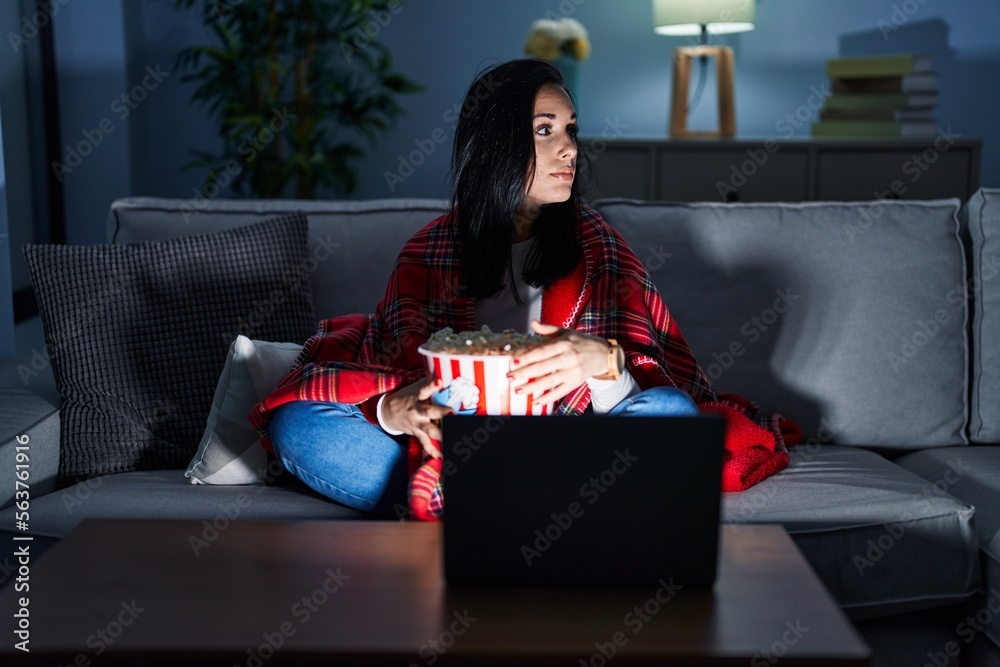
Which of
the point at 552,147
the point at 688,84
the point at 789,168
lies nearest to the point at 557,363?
the point at 552,147

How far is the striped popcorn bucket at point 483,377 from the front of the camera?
1100 mm

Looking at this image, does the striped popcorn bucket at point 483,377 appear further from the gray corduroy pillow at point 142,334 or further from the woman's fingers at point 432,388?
the gray corduroy pillow at point 142,334

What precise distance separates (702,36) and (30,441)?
111 inches

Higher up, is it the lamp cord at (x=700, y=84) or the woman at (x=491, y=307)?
the lamp cord at (x=700, y=84)

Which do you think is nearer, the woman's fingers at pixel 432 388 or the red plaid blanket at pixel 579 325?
the woman's fingers at pixel 432 388

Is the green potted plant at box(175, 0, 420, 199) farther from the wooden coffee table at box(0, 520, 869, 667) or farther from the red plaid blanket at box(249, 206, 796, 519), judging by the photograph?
the wooden coffee table at box(0, 520, 869, 667)

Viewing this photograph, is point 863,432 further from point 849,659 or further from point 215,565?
point 215,565

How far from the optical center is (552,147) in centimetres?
157

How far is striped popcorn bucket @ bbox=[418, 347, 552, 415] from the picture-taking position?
110cm

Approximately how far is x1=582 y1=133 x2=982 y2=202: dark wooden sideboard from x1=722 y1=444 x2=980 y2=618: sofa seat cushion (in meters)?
2.07

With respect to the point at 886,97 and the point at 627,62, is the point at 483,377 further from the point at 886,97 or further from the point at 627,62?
the point at 627,62

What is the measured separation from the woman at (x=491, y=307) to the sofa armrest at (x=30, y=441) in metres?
0.39

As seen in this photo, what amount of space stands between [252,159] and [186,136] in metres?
0.54

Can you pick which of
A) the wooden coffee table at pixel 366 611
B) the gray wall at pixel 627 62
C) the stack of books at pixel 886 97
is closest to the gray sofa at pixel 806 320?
the wooden coffee table at pixel 366 611
